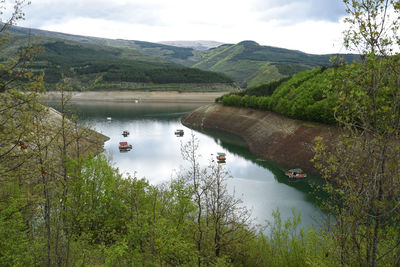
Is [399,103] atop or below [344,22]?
below

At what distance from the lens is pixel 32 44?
10562 mm

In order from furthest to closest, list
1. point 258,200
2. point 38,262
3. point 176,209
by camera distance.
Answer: point 258,200 → point 176,209 → point 38,262

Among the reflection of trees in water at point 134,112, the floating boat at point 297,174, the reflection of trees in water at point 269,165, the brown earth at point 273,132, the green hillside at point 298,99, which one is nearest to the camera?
the reflection of trees in water at point 269,165

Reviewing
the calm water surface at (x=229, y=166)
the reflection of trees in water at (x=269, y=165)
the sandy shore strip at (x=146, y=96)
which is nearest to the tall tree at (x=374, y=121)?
the reflection of trees in water at (x=269, y=165)

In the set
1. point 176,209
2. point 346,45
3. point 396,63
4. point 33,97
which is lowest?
point 176,209

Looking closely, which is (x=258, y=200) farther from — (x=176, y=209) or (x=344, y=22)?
(x=344, y=22)

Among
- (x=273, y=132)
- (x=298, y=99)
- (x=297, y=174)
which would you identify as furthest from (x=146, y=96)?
(x=297, y=174)

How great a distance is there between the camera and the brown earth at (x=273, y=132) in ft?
155

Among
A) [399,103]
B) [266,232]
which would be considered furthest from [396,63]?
[266,232]

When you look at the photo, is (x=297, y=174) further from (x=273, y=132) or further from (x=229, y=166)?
(x=273, y=132)

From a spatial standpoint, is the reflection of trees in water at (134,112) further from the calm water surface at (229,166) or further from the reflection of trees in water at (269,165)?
the reflection of trees in water at (269,165)

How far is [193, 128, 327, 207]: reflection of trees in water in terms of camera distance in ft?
119

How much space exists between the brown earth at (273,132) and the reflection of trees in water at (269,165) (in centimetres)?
146

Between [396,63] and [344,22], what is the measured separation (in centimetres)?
192
